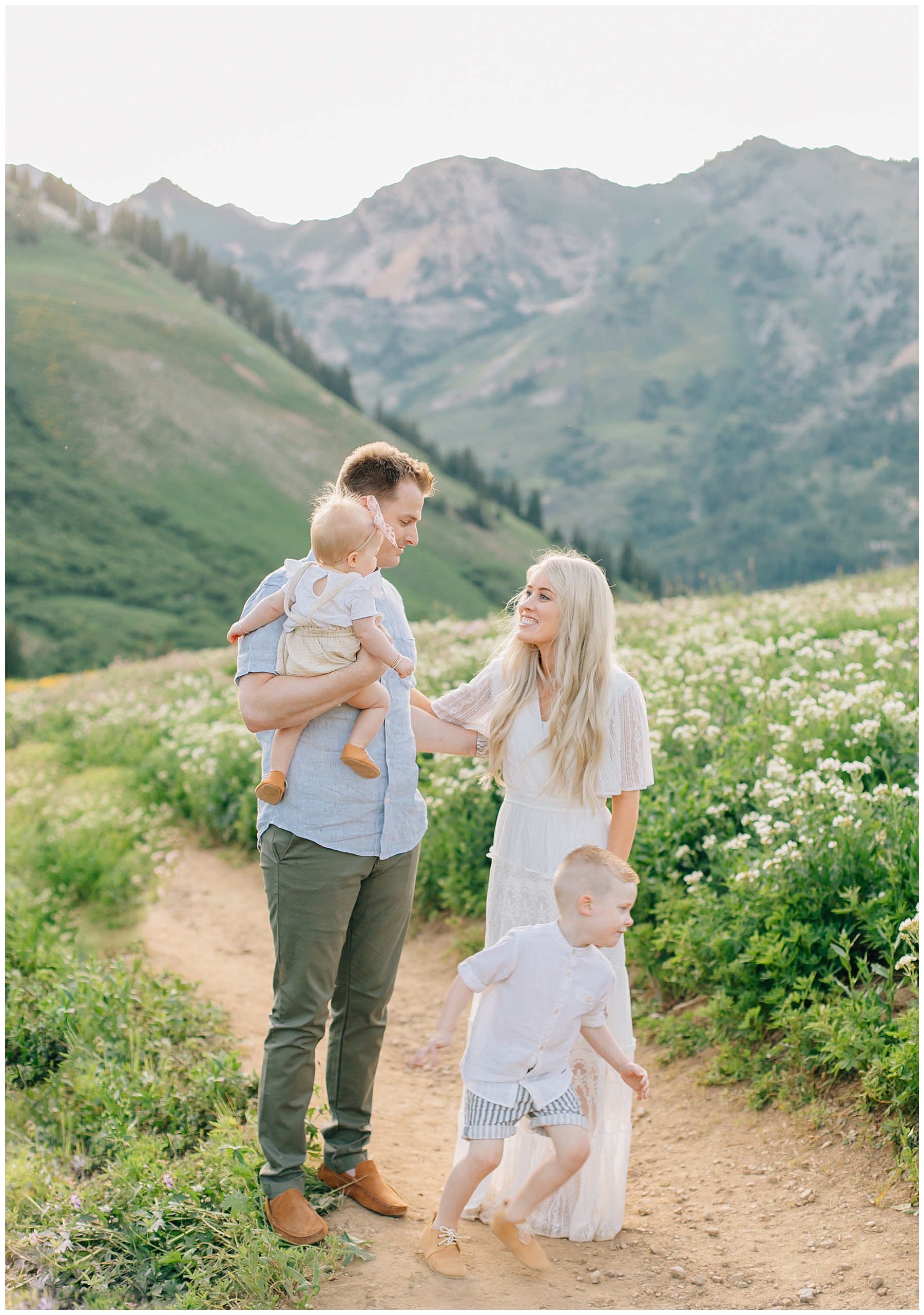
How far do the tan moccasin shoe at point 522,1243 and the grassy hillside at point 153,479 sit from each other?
2020 inches

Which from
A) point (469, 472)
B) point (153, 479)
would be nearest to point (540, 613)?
point (153, 479)

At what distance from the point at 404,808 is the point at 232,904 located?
5.33m

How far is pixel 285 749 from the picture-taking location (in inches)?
128

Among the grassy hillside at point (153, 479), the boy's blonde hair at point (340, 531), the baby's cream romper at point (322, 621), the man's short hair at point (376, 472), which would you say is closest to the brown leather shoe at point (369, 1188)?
the baby's cream romper at point (322, 621)

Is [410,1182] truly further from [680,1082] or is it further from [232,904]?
[232,904]

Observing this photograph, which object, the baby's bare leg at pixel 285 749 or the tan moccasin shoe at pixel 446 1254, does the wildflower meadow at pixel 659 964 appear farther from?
the baby's bare leg at pixel 285 749

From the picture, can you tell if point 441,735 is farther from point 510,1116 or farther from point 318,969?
point 510,1116

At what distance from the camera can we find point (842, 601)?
10.9 meters

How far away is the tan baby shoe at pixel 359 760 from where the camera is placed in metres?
3.19

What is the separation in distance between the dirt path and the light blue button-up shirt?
142 centimetres

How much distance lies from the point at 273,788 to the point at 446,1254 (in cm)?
165

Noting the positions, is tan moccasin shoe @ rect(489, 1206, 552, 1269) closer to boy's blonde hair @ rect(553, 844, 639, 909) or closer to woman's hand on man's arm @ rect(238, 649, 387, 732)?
boy's blonde hair @ rect(553, 844, 639, 909)

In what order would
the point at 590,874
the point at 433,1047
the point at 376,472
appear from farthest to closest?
the point at 376,472 < the point at 590,874 < the point at 433,1047

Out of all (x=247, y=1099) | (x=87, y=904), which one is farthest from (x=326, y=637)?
(x=87, y=904)
